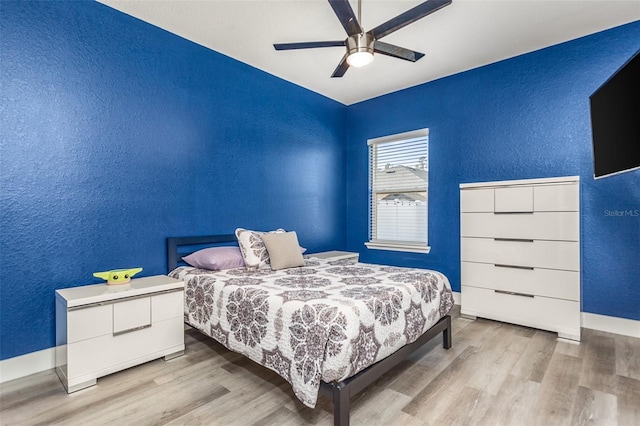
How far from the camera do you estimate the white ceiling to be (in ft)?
8.12

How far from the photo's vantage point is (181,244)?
113 inches

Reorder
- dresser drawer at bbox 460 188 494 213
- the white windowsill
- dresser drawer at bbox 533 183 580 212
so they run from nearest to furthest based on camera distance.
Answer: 1. dresser drawer at bbox 533 183 580 212
2. dresser drawer at bbox 460 188 494 213
3. the white windowsill

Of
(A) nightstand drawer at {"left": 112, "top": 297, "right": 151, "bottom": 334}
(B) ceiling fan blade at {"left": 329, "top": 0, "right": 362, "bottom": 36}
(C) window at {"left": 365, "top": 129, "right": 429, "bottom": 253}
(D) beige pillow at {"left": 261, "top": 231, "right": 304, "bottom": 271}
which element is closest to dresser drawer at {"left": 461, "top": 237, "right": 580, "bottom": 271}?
(C) window at {"left": 365, "top": 129, "right": 429, "bottom": 253}

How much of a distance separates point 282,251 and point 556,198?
94.0 inches

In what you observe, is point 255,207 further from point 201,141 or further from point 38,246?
point 38,246

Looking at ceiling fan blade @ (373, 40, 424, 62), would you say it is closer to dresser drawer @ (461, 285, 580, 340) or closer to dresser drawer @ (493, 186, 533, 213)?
dresser drawer @ (493, 186, 533, 213)

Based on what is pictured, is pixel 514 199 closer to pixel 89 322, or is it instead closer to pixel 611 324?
pixel 611 324

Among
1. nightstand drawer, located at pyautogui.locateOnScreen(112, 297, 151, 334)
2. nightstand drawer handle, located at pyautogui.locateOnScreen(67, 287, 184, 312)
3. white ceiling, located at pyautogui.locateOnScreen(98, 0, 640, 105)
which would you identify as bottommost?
nightstand drawer, located at pyautogui.locateOnScreen(112, 297, 151, 334)

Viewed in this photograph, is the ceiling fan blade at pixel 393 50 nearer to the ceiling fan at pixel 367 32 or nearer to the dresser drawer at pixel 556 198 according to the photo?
the ceiling fan at pixel 367 32

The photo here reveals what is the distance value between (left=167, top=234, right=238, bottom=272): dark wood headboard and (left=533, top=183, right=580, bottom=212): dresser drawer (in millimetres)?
2934

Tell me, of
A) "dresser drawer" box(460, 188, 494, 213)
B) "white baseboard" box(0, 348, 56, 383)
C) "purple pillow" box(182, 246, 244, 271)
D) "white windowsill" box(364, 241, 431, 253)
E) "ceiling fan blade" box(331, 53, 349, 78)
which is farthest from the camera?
"white windowsill" box(364, 241, 431, 253)

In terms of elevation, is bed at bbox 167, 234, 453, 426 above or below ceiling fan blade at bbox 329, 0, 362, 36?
below

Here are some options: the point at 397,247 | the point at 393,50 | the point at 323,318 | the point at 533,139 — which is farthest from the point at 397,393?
the point at 533,139

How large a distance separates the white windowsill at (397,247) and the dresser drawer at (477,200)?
89 cm
